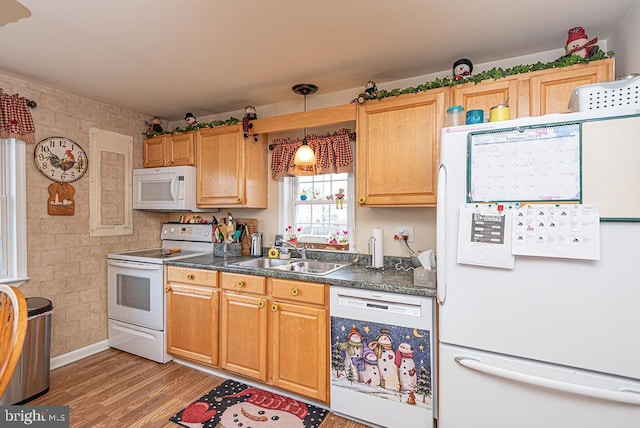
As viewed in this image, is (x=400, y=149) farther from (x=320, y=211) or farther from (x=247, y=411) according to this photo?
(x=247, y=411)

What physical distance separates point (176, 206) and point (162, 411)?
1.73m

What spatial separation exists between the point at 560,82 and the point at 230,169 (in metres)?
2.49

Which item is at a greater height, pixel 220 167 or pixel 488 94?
pixel 488 94

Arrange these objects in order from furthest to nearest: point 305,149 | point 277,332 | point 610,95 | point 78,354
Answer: point 78,354 → point 305,149 → point 277,332 → point 610,95

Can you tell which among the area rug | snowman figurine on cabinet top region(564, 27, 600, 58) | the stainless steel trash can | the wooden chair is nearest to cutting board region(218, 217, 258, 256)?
the area rug

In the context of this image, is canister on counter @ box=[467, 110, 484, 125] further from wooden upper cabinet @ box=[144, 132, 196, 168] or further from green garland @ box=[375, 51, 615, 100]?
wooden upper cabinet @ box=[144, 132, 196, 168]

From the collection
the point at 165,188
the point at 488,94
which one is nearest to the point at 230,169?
the point at 165,188

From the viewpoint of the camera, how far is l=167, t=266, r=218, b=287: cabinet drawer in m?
2.48

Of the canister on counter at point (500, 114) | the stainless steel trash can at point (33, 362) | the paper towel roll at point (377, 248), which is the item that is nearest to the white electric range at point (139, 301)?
the stainless steel trash can at point (33, 362)

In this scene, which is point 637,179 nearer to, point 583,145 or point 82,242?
point 583,145

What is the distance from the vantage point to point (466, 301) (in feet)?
4.89

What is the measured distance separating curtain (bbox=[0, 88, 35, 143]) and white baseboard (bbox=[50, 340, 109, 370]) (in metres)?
1.85

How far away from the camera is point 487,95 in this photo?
1.90 meters

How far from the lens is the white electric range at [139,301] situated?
2.71 m
